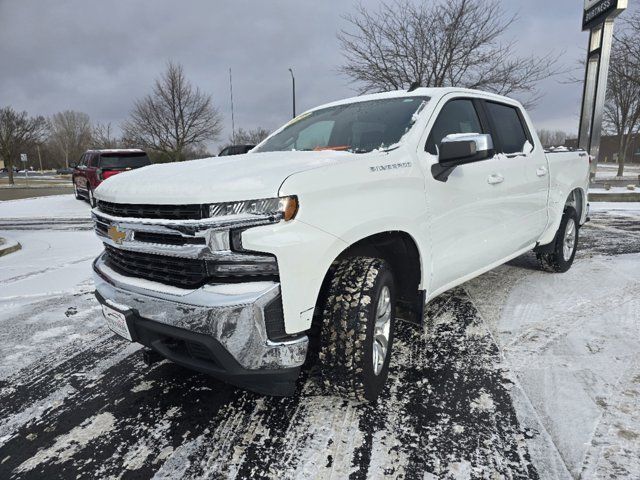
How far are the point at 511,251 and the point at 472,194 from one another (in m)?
1.05

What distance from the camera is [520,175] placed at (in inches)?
143

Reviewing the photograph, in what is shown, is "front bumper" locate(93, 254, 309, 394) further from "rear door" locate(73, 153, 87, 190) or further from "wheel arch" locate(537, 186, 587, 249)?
"rear door" locate(73, 153, 87, 190)

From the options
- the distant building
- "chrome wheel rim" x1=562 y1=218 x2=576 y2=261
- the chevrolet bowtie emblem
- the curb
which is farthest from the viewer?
the distant building

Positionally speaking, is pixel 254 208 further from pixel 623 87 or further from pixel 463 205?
pixel 623 87

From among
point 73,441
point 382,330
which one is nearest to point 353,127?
point 382,330

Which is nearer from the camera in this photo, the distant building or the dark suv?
the dark suv

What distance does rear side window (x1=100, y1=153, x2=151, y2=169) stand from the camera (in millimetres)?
13172

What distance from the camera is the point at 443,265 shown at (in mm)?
2811

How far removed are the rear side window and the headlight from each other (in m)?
12.5

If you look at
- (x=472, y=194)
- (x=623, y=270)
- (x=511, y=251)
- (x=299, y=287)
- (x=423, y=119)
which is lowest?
(x=623, y=270)

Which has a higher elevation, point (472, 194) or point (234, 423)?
point (472, 194)

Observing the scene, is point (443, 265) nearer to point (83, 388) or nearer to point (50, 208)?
point (83, 388)

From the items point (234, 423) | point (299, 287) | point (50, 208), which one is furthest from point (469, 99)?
point (50, 208)

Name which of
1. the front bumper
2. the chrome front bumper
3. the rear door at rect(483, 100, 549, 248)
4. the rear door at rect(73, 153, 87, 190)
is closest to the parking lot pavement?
the front bumper
